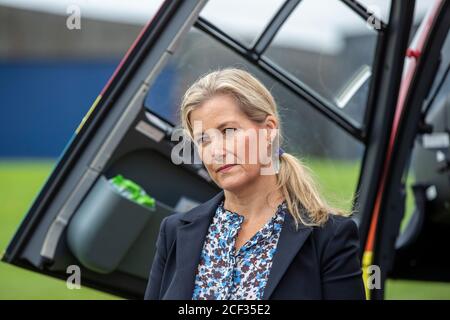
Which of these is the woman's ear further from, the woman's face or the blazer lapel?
the blazer lapel

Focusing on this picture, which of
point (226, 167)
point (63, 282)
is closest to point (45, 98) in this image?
point (63, 282)

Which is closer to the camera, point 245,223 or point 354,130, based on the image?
point 245,223

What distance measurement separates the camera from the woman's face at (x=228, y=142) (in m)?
1.94

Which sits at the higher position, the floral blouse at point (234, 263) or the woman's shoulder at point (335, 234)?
the woman's shoulder at point (335, 234)

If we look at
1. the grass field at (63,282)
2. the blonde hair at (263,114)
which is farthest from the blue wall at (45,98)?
the blonde hair at (263,114)

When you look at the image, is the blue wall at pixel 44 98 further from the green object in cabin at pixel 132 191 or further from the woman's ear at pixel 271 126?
the woman's ear at pixel 271 126

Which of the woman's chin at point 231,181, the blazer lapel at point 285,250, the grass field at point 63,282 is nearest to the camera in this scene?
the blazer lapel at point 285,250

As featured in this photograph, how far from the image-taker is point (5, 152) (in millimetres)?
30641

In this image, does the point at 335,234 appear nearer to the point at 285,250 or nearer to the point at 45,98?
the point at 285,250

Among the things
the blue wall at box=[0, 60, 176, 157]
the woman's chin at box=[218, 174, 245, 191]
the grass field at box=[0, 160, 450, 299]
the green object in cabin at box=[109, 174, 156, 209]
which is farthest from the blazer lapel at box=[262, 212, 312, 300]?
the blue wall at box=[0, 60, 176, 157]

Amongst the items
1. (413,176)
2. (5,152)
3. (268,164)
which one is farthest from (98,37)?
(268,164)

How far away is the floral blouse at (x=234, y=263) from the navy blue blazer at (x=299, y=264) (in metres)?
0.03

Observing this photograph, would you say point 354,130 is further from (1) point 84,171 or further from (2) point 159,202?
(1) point 84,171
